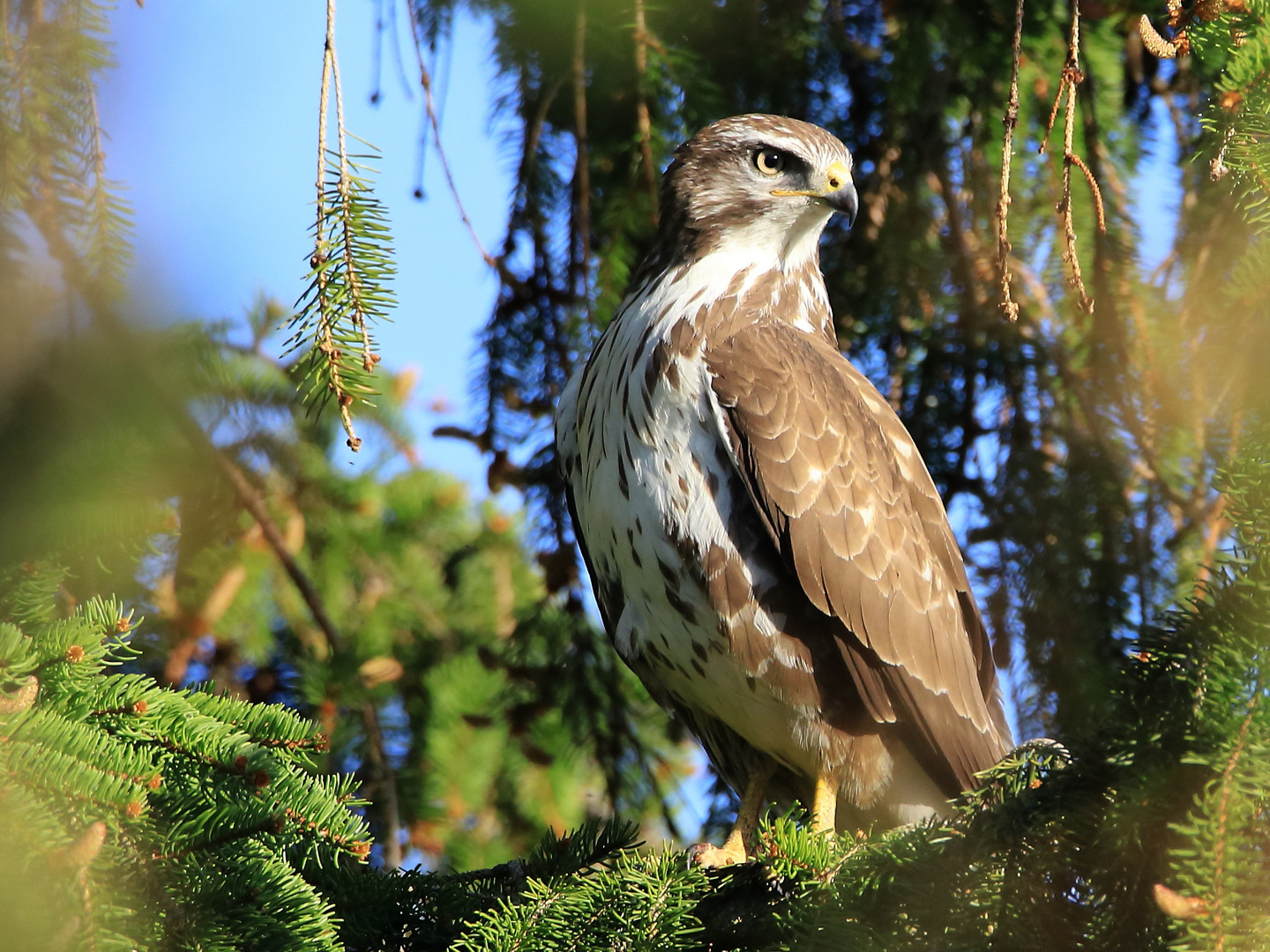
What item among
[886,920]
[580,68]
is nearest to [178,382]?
[580,68]

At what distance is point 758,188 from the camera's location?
3.74 metres

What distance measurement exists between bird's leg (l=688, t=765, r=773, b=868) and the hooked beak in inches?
70.1

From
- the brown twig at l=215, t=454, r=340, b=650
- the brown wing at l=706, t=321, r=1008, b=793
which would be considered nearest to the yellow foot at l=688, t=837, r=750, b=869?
the brown wing at l=706, t=321, r=1008, b=793

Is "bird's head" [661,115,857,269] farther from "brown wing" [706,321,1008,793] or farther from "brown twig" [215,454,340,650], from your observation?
"brown twig" [215,454,340,650]

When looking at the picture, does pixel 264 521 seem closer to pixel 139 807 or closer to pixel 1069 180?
pixel 139 807

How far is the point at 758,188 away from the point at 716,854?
6.87 ft

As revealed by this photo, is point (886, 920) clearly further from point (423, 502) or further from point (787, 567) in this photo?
point (423, 502)

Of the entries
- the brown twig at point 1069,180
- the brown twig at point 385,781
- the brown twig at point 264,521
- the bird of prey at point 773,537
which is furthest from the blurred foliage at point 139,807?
the brown twig at point 1069,180

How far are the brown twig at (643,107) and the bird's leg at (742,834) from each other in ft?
6.43

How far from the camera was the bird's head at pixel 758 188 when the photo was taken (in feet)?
12.0

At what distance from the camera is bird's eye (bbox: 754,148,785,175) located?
3705mm

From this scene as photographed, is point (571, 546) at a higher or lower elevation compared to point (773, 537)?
higher

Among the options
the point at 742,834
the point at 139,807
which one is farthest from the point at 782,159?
the point at 139,807

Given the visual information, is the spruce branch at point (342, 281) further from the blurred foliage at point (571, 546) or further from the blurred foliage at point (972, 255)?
the blurred foliage at point (972, 255)
